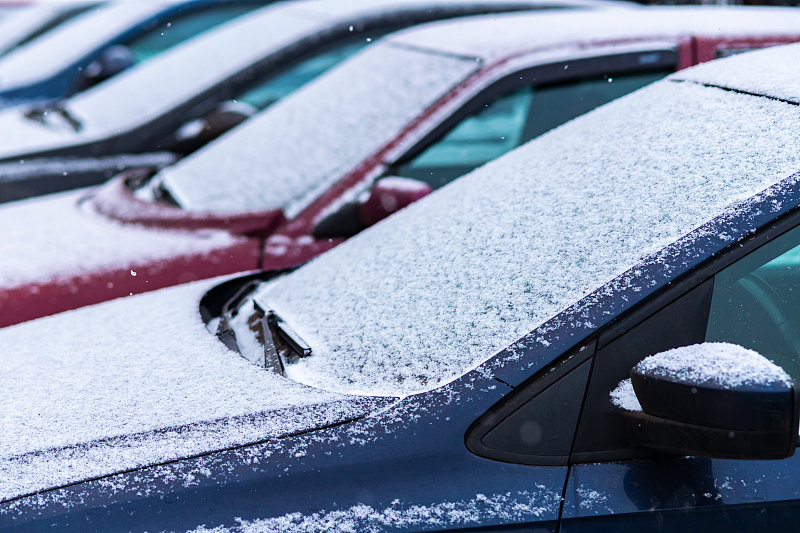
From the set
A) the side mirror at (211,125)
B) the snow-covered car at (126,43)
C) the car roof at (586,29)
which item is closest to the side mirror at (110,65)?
the snow-covered car at (126,43)

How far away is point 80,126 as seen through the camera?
206 inches

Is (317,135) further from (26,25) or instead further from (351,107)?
(26,25)

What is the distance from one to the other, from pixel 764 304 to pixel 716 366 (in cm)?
41

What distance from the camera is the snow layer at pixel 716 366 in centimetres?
143

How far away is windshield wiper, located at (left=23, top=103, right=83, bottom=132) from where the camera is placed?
5.38 meters

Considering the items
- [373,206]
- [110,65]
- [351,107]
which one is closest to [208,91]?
[351,107]

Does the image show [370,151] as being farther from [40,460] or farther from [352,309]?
[40,460]

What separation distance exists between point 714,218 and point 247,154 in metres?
2.29

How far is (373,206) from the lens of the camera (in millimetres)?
3043

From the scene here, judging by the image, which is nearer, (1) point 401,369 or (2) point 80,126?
(1) point 401,369

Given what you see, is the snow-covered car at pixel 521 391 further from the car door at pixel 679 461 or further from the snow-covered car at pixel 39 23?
the snow-covered car at pixel 39 23

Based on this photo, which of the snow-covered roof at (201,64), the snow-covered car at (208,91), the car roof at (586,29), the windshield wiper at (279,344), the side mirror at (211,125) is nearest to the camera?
the windshield wiper at (279,344)

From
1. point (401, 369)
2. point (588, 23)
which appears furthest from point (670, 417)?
point (588, 23)

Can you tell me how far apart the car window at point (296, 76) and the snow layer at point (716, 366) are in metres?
3.40
